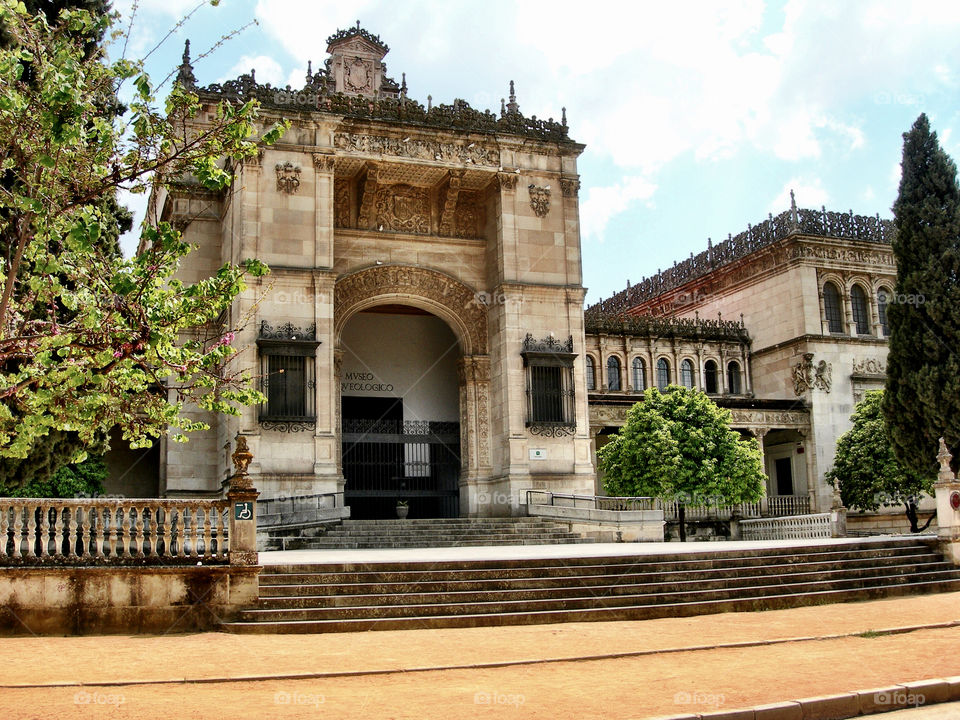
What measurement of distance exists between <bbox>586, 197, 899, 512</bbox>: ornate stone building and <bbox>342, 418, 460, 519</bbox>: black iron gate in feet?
23.8

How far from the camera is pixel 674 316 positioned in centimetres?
4584

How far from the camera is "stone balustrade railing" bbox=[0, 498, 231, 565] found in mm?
13492

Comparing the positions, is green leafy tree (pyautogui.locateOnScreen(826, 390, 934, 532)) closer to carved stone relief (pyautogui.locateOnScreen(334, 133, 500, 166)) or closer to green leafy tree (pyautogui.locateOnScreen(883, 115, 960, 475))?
green leafy tree (pyautogui.locateOnScreen(883, 115, 960, 475))

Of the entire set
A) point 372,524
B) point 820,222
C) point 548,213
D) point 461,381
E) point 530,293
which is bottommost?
point 372,524

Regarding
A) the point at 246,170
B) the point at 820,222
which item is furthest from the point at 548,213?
the point at 820,222

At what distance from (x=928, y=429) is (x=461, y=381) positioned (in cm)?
1370

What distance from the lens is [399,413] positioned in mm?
32406

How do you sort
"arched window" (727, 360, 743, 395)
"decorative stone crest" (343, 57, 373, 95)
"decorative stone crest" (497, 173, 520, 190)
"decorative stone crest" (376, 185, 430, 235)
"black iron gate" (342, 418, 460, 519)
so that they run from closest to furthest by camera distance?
1. "decorative stone crest" (497, 173, 520, 190)
2. "decorative stone crest" (376, 185, 430, 235)
3. "black iron gate" (342, 418, 460, 519)
4. "decorative stone crest" (343, 57, 373, 95)
5. "arched window" (727, 360, 743, 395)

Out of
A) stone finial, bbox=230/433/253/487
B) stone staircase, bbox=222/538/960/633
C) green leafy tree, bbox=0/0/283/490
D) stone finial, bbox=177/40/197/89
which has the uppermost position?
stone finial, bbox=177/40/197/89

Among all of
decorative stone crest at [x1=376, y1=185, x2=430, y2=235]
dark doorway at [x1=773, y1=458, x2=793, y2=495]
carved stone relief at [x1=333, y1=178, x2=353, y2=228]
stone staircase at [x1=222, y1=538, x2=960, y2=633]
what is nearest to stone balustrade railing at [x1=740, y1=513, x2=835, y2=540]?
dark doorway at [x1=773, y1=458, x2=793, y2=495]

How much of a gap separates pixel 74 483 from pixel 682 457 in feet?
58.3

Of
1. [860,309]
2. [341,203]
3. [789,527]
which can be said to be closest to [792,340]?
[860,309]

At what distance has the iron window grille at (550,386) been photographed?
27.9 meters

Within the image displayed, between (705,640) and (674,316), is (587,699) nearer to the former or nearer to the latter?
(705,640)
